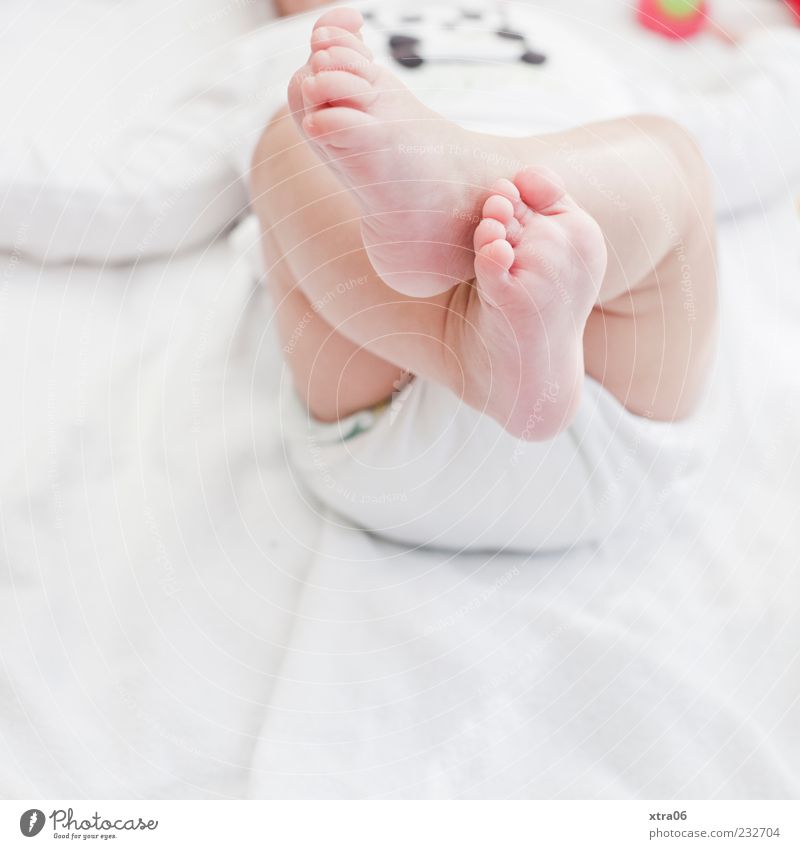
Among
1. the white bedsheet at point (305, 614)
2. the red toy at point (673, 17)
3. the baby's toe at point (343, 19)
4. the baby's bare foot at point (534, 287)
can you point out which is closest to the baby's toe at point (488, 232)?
the baby's bare foot at point (534, 287)

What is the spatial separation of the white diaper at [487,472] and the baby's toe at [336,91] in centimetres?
22

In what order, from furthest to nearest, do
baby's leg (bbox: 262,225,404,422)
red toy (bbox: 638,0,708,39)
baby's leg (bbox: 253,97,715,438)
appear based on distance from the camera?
1. red toy (bbox: 638,0,708,39)
2. baby's leg (bbox: 262,225,404,422)
3. baby's leg (bbox: 253,97,715,438)

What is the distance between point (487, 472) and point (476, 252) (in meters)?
0.21

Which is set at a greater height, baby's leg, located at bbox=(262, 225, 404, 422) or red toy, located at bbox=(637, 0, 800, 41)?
red toy, located at bbox=(637, 0, 800, 41)

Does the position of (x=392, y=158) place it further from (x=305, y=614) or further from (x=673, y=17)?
(x=673, y=17)

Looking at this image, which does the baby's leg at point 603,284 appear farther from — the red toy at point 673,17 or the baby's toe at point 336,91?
the red toy at point 673,17

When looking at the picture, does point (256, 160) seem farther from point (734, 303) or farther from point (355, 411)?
point (734, 303)

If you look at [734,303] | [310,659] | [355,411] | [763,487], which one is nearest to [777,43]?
[734,303]

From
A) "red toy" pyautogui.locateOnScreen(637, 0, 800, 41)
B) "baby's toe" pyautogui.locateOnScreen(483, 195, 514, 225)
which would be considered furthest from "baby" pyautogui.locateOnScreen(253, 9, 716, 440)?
"red toy" pyautogui.locateOnScreen(637, 0, 800, 41)

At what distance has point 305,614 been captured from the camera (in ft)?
1.89

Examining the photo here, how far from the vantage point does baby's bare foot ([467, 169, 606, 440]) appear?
412 millimetres

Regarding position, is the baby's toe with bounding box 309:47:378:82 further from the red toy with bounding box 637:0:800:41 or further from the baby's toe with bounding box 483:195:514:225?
the red toy with bounding box 637:0:800:41

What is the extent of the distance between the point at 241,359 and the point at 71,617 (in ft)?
0.76

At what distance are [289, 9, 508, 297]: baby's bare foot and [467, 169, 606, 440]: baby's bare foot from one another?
2cm
